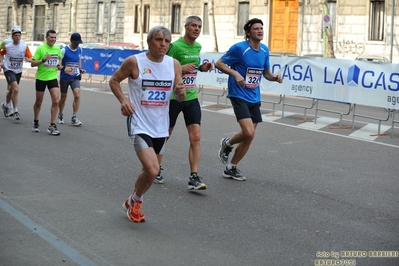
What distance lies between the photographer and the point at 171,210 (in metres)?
8.05

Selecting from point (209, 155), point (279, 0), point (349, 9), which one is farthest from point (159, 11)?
point (209, 155)

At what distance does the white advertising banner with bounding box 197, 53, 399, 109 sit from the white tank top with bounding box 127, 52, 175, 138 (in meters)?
8.67

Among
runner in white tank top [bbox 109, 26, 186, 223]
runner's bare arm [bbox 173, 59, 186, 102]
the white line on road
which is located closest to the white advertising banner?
runner's bare arm [bbox 173, 59, 186, 102]

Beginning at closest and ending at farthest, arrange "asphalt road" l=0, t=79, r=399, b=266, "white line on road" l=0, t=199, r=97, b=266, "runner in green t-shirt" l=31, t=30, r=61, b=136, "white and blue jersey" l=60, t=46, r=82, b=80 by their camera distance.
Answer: "white line on road" l=0, t=199, r=97, b=266 < "asphalt road" l=0, t=79, r=399, b=266 < "runner in green t-shirt" l=31, t=30, r=61, b=136 < "white and blue jersey" l=60, t=46, r=82, b=80

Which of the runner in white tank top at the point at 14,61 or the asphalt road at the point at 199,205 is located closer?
the asphalt road at the point at 199,205

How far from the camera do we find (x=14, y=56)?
53.5 ft

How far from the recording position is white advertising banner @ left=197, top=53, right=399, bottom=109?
→ 15492mm

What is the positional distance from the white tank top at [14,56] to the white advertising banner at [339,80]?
18.6ft

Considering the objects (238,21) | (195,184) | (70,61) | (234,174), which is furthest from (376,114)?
(238,21)

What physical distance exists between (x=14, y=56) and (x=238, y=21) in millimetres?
30925

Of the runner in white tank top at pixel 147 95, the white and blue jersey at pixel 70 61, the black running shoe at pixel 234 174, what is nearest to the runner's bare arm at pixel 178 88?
the runner in white tank top at pixel 147 95

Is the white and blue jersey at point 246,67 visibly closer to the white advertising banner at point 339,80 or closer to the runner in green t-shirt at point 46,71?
the runner in green t-shirt at point 46,71

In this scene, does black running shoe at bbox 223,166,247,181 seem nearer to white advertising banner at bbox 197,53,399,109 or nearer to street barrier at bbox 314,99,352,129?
white advertising banner at bbox 197,53,399,109

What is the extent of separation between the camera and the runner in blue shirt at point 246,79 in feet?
32.2
